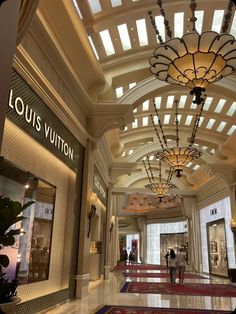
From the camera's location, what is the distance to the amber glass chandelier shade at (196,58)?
4703 millimetres

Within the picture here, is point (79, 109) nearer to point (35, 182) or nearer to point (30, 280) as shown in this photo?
point (35, 182)

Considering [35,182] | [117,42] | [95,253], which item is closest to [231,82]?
[117,42]

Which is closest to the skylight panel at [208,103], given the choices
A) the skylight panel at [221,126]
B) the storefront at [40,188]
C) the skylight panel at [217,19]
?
the skylight panel at [221,126]

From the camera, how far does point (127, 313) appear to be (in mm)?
5117

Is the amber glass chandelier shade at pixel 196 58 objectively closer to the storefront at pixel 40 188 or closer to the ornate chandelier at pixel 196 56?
the ornate chandelier at pixel 196 56

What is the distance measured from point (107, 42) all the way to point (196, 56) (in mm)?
3354

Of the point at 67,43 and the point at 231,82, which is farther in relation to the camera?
the point at 231,82

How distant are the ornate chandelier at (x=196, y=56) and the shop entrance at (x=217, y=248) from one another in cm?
1034

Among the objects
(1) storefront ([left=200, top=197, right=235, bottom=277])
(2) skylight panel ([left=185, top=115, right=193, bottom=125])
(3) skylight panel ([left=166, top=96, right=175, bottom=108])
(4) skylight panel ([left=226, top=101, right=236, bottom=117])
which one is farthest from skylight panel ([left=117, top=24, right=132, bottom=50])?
(1) storefront ([left=200, top=197, right=235, bottom=277])

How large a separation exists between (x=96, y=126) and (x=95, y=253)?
467cm

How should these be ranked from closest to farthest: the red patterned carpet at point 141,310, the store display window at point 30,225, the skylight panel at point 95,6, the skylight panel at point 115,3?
the store display window at point 30,225, the red patterned carpet at point 141,310, the skylight panel at point 95,6, the skylight panel at point 115,3

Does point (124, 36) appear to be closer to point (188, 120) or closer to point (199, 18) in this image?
point (199, 18)

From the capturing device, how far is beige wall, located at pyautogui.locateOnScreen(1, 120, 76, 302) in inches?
167

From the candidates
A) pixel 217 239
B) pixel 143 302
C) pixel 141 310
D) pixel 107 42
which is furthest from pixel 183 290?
pixel 217 239
